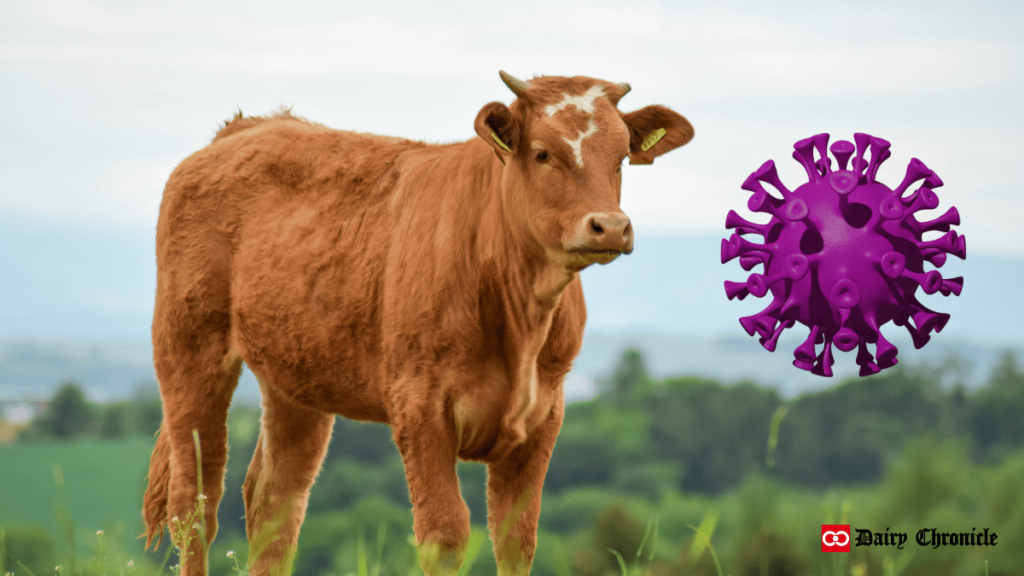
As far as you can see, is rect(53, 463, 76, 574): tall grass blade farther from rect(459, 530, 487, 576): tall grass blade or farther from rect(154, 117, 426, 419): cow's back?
rect(154, 117, 426, 419): cow's back

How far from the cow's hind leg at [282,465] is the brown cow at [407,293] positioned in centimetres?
2

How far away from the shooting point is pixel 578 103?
15.3ft

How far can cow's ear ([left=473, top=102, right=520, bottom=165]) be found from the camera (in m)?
4.47

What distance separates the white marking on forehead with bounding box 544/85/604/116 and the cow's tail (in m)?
3.98

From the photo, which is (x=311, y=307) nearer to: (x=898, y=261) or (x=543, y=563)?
(x=898, y=261)

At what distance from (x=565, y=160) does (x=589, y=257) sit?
529 millimetres

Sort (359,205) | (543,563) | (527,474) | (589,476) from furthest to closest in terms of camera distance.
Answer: (589,476), (543,563), (359,205), (527,474)

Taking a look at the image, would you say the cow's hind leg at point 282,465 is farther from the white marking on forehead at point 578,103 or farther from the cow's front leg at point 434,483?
the white marking on forehead at point 578,103

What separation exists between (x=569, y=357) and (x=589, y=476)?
73707 mm

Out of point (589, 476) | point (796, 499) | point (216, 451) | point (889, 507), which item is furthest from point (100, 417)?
point (216, 451)

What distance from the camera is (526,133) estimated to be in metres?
4.64

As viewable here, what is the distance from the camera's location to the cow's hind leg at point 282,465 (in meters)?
6.59

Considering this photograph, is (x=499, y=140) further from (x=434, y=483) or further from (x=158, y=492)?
(x=158, y=492)

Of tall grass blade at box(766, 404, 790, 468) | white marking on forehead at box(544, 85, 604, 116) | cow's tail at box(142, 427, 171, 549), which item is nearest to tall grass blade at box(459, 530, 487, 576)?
tall grass blade at box(766, 404, 790, 468)
